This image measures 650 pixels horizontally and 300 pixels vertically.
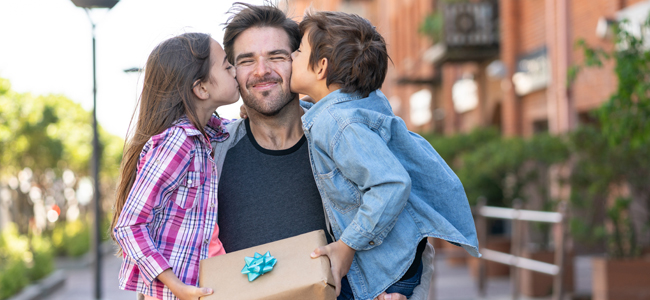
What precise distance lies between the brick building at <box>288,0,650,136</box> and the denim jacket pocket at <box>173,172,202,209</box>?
1.26 meters

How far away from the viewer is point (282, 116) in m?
3.24

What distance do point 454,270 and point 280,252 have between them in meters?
10.1

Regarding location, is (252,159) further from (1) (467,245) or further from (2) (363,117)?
(1) (467,245)

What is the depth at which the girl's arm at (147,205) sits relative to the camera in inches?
100

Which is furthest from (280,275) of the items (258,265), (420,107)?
(420,107)

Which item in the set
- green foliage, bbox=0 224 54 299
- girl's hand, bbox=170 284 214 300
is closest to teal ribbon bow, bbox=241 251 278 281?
girl's hand, bbox=170 284 214 300

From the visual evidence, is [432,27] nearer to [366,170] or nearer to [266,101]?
[266,101]

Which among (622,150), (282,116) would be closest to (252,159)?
(282,116)

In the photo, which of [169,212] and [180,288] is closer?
[180,288]

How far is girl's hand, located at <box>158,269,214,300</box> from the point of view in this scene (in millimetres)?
2430

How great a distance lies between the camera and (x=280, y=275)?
240 cm

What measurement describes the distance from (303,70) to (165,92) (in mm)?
569

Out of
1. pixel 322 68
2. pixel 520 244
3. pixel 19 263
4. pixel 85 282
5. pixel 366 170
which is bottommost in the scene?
pixel 85 282

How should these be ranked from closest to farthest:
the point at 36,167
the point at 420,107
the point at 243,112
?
the point at 243,112, the point at 36,167, the point at 420,107
